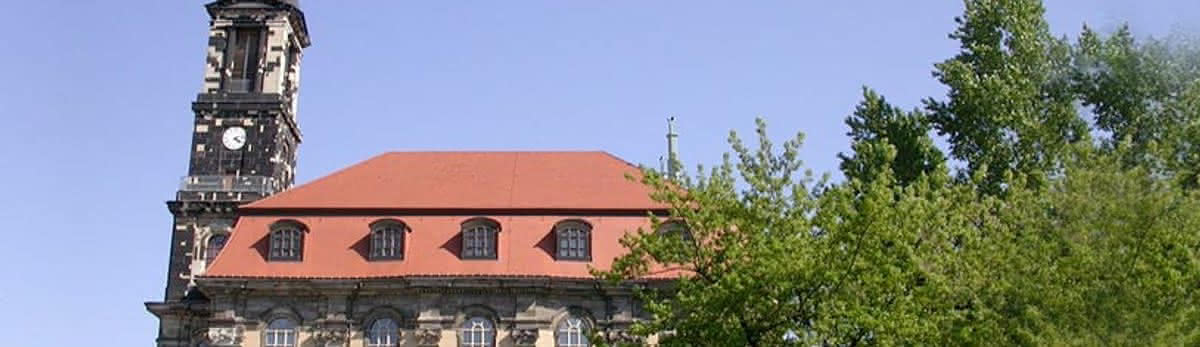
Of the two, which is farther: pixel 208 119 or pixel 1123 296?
pixel 208 119

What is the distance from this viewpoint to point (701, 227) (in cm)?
2342

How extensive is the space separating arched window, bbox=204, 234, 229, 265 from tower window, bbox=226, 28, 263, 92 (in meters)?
5.15

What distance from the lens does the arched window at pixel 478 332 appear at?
34438 mm

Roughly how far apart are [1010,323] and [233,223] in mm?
26407

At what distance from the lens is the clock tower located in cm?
3997

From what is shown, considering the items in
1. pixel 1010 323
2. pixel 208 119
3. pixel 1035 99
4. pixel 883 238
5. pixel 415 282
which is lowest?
pixel 1010 323

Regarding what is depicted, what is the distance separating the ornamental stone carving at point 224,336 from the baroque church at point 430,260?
0.12 ft

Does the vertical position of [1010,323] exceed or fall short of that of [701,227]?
it falls short

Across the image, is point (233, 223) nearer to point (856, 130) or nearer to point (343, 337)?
point (343, 337)

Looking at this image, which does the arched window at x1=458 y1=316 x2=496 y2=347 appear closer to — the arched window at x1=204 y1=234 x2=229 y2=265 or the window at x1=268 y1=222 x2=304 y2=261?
the window at x1=268 y1=222 x2=304 y2=261

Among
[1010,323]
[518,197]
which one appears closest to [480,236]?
[518,197]

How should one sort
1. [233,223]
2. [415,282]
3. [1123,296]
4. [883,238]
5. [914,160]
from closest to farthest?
[1123,296] < [883,238] < [914,160] < [415,282] < [233,223]

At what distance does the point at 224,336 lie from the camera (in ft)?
114

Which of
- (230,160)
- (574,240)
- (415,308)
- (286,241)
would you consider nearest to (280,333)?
(286,241)
